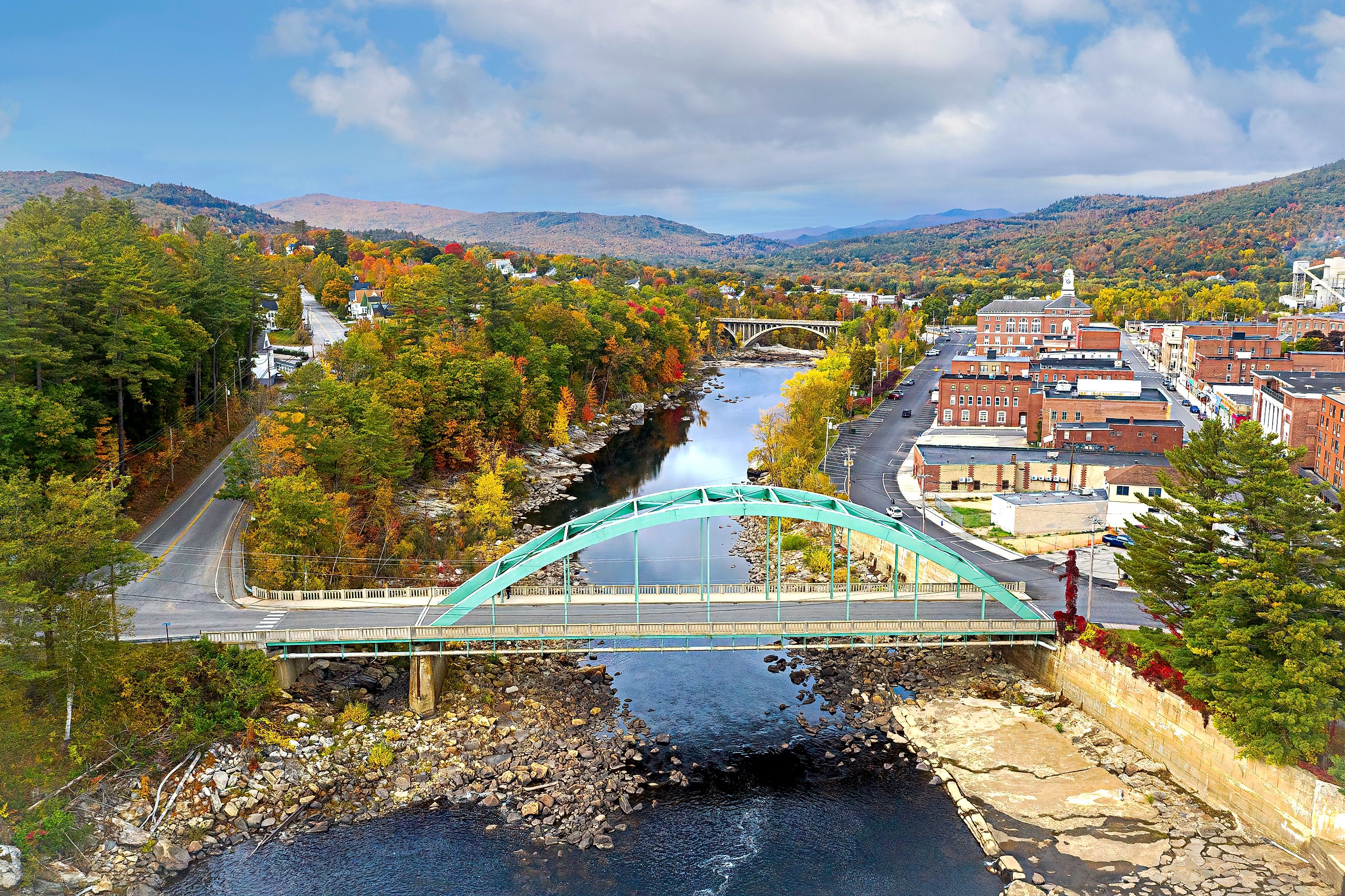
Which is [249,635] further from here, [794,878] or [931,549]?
[931,549]

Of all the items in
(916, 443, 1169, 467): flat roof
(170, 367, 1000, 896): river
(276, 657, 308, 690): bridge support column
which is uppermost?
(916, 443, 1169, 467): flat roof

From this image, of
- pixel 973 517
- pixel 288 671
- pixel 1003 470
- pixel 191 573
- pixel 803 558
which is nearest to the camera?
pixel 288 671

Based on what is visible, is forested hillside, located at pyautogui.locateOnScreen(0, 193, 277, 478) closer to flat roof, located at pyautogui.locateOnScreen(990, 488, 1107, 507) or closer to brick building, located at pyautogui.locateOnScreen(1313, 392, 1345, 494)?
flat roof, located at pyautogui.locateOnScreen(990, 488, 1107, 507)

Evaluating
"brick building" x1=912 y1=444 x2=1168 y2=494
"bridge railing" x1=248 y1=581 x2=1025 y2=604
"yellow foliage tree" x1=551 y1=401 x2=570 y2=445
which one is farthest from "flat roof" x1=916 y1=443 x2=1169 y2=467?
"yellow foliage tree" x1=551 y1=401 x2=570 y2=445

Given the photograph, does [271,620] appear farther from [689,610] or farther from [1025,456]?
[1025,456]

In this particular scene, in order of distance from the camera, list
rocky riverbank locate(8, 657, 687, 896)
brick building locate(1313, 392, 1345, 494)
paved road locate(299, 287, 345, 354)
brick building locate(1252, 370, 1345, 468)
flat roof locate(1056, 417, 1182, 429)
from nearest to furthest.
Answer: rocky riverbank locate(8, 657, 687, 896) < brick building locate(1313, 392, 1345, 494) < flat roof locate(1056, 417, 1182, 429) < brick building locate(1252, 370, 1345, 468) < paved road locate(299, 287, 345, 354)

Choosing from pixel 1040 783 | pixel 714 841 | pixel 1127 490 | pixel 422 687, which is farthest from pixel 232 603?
pixel 1127 490

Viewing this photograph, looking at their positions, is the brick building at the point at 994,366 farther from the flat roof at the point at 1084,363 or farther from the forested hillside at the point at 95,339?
the forested hillside at the point at 95,339

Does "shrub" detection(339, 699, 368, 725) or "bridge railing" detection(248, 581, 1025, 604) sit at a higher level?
"bridge railing" detection(248, 581, 1025, 604)
